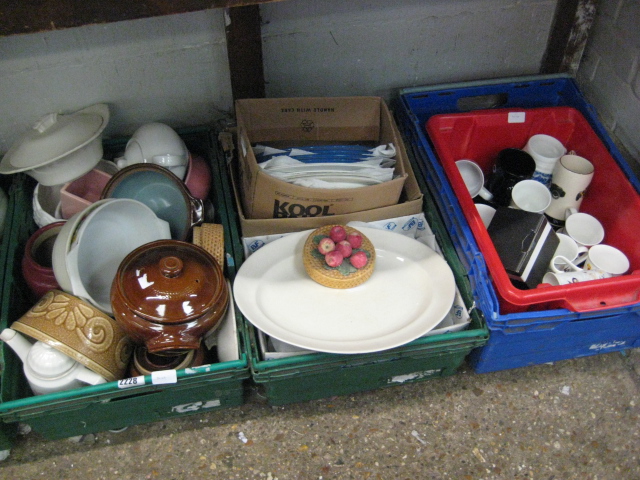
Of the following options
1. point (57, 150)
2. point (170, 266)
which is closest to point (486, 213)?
point (170, 266)

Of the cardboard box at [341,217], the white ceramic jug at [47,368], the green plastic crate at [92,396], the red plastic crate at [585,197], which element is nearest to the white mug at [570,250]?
the red plastic crate at [585,197]

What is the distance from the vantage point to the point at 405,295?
1.27 meters

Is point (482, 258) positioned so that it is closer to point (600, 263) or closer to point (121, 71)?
point (600, 263)

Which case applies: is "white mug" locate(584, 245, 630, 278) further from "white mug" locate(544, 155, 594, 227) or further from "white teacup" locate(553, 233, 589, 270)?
"white mug" locate(544, 155, 594, 227)

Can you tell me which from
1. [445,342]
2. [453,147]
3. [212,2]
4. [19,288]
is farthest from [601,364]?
[19,288]

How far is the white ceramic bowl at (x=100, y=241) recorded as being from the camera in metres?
1.13

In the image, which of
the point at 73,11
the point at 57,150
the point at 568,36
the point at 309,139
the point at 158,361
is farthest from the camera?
the point at 568,36

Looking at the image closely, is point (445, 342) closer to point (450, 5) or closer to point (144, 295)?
point (144, 295)

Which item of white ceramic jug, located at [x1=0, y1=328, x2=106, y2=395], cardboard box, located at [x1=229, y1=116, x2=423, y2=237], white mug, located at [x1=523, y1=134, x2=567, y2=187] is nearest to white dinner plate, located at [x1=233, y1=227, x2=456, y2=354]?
cardboard box, located at [x1=229, y1=116, x2=423, y2=237]

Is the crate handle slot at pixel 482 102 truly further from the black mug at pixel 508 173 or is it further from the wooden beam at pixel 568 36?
the black mug at pixel 508 173

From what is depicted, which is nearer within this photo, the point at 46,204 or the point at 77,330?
the point at 77,330

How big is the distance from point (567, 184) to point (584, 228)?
13cm

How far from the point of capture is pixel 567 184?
1467mm

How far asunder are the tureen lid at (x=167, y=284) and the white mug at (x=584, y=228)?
0.93 meters
